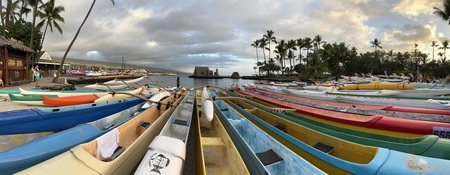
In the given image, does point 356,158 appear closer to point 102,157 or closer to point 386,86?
point 102,157

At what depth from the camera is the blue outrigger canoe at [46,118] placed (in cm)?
348

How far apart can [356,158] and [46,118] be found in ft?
16.5

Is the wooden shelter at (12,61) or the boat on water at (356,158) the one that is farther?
the wooden shelter at (12,61)

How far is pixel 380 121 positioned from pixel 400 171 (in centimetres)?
184

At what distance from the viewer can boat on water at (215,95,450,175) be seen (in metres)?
1.76

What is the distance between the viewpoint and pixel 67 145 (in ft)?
8.07

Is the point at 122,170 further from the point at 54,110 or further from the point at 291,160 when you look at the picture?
the point at 54,110

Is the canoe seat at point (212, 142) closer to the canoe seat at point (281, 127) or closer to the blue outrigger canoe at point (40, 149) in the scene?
the canoe seat at point (281, 127)

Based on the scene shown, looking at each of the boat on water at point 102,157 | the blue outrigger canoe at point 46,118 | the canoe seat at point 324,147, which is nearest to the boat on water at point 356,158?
the canoe seat at point 324,147

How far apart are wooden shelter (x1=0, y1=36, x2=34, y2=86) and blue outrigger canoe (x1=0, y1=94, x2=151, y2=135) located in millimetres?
13698

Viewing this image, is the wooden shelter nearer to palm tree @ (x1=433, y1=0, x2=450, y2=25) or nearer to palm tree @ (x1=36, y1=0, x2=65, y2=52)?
palm tree @ (x1=36, y1=0, x2=65, y2=52)

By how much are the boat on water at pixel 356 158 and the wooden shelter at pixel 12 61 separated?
18.3 meters

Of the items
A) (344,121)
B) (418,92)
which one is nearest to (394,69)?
(418,92)

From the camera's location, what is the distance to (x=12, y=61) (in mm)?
15500
